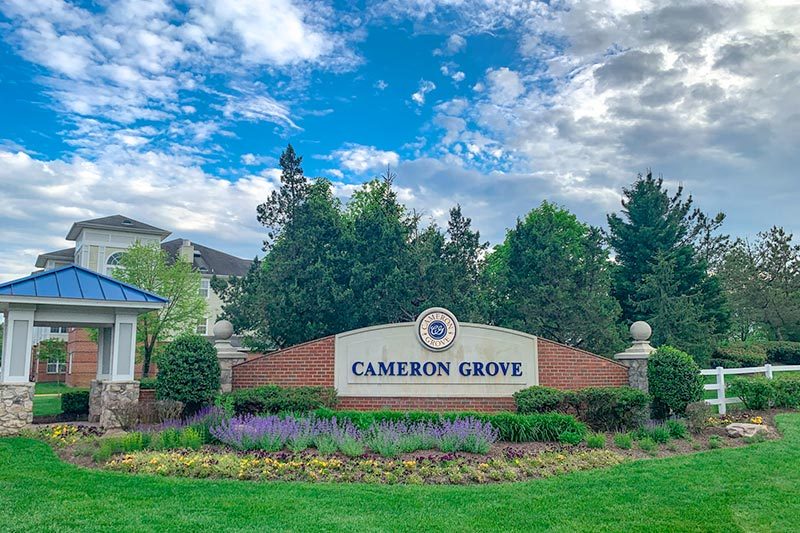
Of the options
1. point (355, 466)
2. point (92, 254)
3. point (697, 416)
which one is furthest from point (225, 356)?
point (92, 254)

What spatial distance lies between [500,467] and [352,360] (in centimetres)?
563

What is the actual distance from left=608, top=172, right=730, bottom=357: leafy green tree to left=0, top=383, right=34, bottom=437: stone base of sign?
2221 centimetres

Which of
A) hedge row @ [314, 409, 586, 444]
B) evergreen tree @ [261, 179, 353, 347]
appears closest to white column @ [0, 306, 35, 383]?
hedge row @ [314, 409, 586, 444]

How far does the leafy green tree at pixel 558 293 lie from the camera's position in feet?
71.1

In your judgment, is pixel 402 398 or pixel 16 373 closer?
pixel 16 373

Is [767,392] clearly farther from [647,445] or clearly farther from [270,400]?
[270,400]

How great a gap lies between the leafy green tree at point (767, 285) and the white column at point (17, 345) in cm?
3290

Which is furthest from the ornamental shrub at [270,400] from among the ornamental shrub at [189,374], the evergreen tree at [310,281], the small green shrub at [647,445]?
the evergreen tree at [310,281]

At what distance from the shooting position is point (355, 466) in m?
9.04

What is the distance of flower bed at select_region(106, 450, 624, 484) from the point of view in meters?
8.48

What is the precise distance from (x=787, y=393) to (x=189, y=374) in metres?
13.8

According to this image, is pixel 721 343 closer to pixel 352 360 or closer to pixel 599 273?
pixel 599 273

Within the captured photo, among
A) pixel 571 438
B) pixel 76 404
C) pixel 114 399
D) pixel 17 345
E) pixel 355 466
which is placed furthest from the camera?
pixel 76 404

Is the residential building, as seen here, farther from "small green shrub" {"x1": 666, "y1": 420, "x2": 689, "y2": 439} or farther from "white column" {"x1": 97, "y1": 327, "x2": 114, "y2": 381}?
"small green shrub" {"x1": 666, "y1": 420, "x2": 689, "y2": 439}
